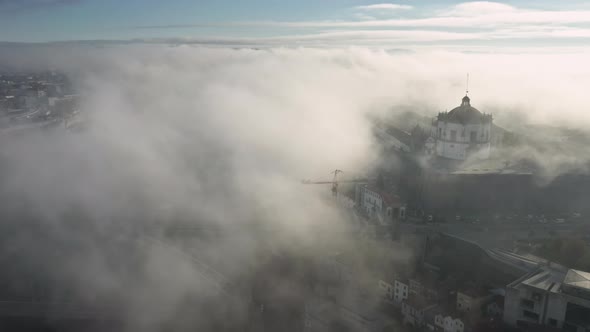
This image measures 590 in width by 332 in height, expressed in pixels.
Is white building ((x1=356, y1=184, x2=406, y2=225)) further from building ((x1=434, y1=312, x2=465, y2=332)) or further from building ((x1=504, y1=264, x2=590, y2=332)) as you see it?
building ((x1=504, y1=264, x2=590, y2=332))

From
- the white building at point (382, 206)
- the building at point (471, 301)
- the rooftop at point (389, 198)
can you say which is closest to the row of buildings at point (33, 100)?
the white building at point (382, 206)

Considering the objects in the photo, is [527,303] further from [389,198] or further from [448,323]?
[389,198]

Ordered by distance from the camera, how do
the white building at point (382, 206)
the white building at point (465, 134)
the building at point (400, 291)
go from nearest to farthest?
1. the building at point (400, 291)
2. the white building at point (382, 206)
3. the white building at point (465, 134)

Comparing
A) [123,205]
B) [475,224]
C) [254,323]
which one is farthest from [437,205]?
[123,205]

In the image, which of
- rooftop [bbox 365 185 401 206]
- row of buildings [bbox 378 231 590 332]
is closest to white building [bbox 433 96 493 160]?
rooftop [bbox 365 185 401 206]

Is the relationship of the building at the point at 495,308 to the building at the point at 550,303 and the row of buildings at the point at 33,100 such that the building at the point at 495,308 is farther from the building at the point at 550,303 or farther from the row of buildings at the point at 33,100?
the row of buildings at the point at 33,100

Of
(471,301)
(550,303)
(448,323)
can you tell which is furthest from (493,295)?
(448,323)

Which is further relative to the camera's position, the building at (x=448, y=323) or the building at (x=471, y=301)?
the building at (x=471, y=301)
